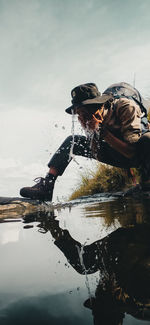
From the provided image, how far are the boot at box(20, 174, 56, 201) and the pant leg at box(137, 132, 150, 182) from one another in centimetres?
115

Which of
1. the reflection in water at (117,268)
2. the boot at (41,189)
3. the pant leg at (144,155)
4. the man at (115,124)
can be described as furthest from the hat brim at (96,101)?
the reflection in water at (117,268)

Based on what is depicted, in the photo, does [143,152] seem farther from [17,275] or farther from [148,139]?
[17,275]

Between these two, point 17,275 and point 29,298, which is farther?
point 17,275

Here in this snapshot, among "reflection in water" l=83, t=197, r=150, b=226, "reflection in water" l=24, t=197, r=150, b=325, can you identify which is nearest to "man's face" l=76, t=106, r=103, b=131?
"reflection in water" l=83, t=197, r=150, b=226

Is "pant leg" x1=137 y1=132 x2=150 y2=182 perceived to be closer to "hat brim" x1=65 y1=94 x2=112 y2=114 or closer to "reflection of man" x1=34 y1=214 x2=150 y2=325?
"hat brim" x1=65 y1=94 x2=112 y2=114

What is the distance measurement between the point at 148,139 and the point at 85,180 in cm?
386

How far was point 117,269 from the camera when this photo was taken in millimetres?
813

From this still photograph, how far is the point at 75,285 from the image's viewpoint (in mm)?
754

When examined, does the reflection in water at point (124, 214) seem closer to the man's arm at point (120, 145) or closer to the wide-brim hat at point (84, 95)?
the man's arm at point (120, 145)

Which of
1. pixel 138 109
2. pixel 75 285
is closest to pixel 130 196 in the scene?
pixel 138 109

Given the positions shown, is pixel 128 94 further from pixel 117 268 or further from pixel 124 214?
pixel 117 268

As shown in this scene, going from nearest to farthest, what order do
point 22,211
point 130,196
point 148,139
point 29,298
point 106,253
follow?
point 29,298 → point 106,253 → point 148,139 → point 22,211 → point 130,196

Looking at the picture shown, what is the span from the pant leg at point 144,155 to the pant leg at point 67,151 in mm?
752

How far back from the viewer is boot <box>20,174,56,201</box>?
307 cm
